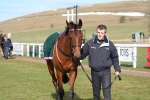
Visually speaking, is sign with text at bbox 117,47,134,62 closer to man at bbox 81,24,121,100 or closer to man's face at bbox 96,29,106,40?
man at bbox 81,24,121,100

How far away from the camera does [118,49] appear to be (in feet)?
91.2

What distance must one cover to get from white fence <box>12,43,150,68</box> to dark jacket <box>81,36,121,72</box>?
1550 centimetres

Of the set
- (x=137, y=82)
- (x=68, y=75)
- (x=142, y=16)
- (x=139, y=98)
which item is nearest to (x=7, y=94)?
(x=68, y=75)

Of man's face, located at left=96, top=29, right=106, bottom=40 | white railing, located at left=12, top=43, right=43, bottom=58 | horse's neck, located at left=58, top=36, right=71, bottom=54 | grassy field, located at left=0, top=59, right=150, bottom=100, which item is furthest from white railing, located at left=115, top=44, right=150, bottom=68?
man's face, located at left=96, top=29, right=106, bottom=40

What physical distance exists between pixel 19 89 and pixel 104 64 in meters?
6.79

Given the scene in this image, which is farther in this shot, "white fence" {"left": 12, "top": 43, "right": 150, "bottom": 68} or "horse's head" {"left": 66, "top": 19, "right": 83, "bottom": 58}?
"white fence" {"left": 12, "top": 43, "right": 150, "bottom": 68}

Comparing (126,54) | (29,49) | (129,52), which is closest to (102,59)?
(129,52)

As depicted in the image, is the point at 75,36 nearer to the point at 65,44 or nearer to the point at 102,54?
the point at 65,44

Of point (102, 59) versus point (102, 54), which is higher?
point (102, 54)

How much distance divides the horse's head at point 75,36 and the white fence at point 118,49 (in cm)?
1399

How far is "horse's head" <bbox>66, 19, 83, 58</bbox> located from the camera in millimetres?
11578

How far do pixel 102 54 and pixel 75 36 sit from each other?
173 centimetres

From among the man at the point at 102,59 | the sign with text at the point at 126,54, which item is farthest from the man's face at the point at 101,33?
the sign with text at the point at 126,54

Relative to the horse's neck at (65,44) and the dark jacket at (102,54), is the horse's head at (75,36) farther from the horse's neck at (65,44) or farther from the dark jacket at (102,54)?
the dark jacket at (102,54)
